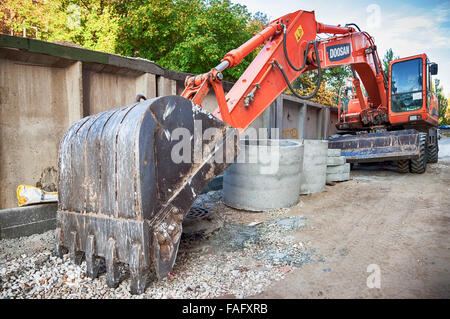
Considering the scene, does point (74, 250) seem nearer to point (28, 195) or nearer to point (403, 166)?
point (28, 195)

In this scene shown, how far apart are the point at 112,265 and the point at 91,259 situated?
0.27 metres

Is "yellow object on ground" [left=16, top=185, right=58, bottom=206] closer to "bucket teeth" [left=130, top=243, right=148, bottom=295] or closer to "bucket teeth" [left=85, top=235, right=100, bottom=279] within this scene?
"bucket teeth" [left=85, top=235, right=100, bottom=279]

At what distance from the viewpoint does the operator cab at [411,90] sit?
715 cm

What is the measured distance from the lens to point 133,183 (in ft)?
6.35

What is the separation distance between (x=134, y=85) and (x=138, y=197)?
10.5 feet

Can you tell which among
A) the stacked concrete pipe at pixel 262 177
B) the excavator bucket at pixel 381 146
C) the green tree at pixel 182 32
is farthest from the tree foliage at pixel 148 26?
the stacked concrete pipe at pixel 262 177

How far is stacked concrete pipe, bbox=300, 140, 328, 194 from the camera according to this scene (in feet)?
17.3

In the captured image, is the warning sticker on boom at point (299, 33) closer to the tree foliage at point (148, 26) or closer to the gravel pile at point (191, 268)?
the gravel pile at point (191, 268)

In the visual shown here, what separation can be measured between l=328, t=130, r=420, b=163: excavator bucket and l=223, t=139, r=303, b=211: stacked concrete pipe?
3406 millimetres

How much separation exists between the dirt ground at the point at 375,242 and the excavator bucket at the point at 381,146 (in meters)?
0.95

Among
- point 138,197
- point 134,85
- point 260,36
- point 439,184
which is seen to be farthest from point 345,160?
point 138,197

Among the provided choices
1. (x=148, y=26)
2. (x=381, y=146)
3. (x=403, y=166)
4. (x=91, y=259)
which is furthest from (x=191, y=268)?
(x=148, y=26)

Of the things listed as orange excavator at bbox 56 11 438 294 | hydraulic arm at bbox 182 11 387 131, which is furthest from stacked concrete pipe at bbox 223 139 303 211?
orange excavator at bbox 56 11 438 294

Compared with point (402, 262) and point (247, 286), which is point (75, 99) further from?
point (402, 262)
